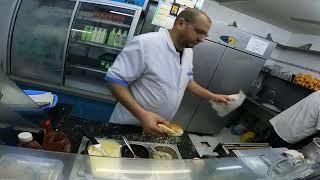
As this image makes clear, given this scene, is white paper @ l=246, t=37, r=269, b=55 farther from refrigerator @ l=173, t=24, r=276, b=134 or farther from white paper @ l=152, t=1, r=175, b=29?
white paper @ l=152, t=1, r=175, b=29

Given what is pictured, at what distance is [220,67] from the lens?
3715 millimetres

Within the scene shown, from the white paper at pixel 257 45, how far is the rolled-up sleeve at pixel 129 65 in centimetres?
266

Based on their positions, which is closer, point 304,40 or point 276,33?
Result: point 304,40

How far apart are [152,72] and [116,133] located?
17.5 inches

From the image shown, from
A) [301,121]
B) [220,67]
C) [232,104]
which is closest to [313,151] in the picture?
[232,104]

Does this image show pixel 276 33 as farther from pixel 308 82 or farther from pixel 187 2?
pixel 187 2

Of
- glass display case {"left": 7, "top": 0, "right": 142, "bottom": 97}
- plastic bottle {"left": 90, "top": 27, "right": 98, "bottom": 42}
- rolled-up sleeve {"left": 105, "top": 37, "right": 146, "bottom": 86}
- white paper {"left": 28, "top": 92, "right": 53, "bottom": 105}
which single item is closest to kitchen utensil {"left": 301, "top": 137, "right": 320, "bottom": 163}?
rolled-up sleeve {"left": 105, "top": 37, "right": 146, "bottom": 86}

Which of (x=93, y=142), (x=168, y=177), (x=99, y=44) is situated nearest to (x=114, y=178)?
(x=168, y=177)

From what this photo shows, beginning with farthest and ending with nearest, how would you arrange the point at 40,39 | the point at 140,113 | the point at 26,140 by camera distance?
1. the point at 40,39
2. the point at 140,113
3. the point at 26,140

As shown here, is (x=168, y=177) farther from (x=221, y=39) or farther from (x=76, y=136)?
(x=221, y=39)

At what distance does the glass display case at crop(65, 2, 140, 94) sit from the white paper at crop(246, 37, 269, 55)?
1801 mm

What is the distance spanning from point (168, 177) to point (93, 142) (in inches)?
15.6

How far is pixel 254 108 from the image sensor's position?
450 cm

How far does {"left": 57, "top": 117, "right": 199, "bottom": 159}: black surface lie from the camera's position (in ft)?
4.20
